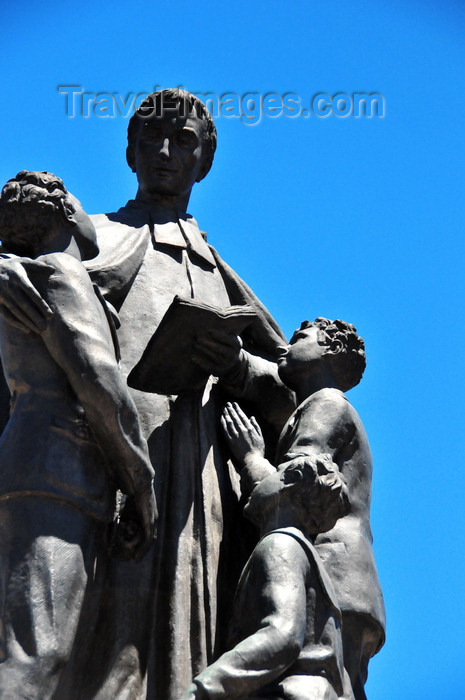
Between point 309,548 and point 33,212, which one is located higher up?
point 33,212

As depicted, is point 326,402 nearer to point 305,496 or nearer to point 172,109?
point 305,496

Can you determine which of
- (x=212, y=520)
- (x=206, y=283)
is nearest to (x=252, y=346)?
(x=206, y=283)

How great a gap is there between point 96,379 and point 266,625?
1.43 metres

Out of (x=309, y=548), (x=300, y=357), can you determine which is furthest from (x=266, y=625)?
(x=300, y=357)

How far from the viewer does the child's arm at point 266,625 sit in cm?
755

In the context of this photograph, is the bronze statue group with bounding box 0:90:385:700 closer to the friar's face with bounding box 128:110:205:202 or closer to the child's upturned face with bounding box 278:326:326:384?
the child's upturned face with bounding box 278:326:326:384

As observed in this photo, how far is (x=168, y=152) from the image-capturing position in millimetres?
10102

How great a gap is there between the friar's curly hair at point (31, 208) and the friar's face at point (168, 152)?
1.57 meters

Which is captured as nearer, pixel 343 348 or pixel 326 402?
pixel 326 402

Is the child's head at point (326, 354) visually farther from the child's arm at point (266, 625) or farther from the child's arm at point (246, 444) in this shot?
the child's arm at point (266, 625)

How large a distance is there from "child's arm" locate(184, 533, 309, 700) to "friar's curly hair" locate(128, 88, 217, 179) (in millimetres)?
3066

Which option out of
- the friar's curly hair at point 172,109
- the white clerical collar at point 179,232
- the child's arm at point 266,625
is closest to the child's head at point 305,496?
the child's arm at point 266,625

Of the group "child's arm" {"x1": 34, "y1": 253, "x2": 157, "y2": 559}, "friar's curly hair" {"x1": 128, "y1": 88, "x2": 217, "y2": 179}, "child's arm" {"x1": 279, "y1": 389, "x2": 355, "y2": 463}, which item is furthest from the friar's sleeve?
"friar's curly hair" {"x1": 128, "y1": 88, "x2": 217, "y2": 179}

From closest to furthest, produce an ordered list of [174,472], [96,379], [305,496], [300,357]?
1. [96,379]
2. [305,496]
3. [174,472]
4. [300,357]
